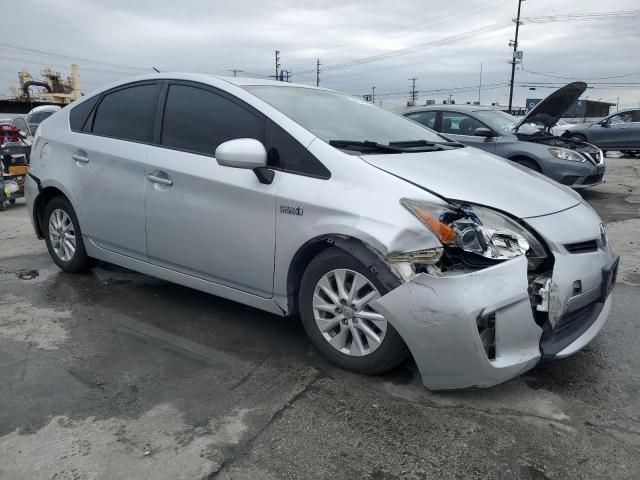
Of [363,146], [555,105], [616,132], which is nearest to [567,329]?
[363,146]

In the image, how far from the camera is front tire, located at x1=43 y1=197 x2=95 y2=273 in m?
4.52

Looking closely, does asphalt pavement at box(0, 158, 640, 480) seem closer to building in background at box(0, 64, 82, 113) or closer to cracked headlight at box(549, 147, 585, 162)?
cracked headlight at box(549, 147, 585, 162)

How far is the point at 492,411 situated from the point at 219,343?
169cm

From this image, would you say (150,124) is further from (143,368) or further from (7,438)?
(7,438)

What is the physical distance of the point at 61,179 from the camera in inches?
175

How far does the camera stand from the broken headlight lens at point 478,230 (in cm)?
261

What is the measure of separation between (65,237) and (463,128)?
6.54 m

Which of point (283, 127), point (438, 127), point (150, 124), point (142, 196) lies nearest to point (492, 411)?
point (283, 127)

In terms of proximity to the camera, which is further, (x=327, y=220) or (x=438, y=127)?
(x=438, y=127)

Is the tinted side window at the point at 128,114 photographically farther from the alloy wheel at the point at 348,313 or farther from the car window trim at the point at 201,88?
the alloy wheel at the point at 348,313

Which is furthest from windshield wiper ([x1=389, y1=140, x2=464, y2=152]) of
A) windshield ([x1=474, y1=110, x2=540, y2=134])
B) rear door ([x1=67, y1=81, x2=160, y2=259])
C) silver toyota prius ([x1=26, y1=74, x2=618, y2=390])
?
windshield ([x1=474, y1=110, x2=540, y2=134])

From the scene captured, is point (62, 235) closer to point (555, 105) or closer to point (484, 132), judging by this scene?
point (484, 132)

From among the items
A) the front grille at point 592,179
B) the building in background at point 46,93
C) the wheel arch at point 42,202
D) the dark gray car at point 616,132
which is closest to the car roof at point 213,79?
the wheel arch at point 42,202

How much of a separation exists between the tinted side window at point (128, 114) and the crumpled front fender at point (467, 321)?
7.58 ft
